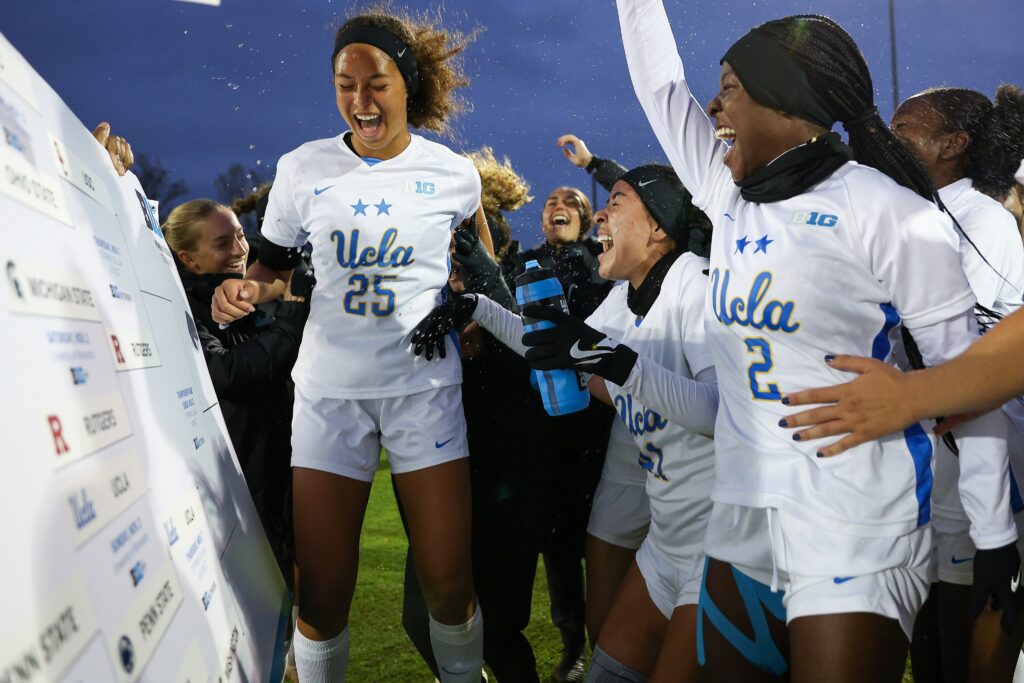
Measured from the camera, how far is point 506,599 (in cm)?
282

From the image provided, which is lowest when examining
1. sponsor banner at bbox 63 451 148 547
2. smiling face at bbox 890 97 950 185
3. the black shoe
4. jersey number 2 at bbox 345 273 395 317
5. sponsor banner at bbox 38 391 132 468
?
the black shoe

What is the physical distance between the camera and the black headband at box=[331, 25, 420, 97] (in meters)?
2.38

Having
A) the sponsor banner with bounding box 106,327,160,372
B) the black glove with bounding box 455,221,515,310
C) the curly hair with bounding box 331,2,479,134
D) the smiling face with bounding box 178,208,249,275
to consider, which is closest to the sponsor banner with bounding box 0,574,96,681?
the sponsor banner with bounding box 106,327,160,372

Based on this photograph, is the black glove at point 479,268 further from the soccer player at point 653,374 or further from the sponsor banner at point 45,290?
the sponsor banner at point 45,290

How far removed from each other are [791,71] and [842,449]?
818mm

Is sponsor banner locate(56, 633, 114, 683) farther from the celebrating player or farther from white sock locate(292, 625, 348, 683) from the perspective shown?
white sock locate(292, 625, 348, 683)

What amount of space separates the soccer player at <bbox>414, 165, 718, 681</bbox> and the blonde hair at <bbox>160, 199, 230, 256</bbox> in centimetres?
139

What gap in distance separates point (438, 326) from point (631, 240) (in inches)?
26.7

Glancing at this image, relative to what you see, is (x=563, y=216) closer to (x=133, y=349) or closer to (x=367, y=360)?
(x=367, y=360)

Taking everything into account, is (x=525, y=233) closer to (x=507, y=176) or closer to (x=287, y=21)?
(x=507, y=176)

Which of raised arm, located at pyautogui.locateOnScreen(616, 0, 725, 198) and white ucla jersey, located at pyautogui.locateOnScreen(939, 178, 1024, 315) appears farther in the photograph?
white ucla jersey, located at pyautogui.locateOnScreen(939, 178, 1024, 315)

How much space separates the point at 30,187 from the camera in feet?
3.34

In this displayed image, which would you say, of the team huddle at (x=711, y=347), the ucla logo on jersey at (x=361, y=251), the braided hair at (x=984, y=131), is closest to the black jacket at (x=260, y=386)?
the team huddle at (x=711, y=347)

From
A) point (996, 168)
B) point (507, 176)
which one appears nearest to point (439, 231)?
point (507, 176)
